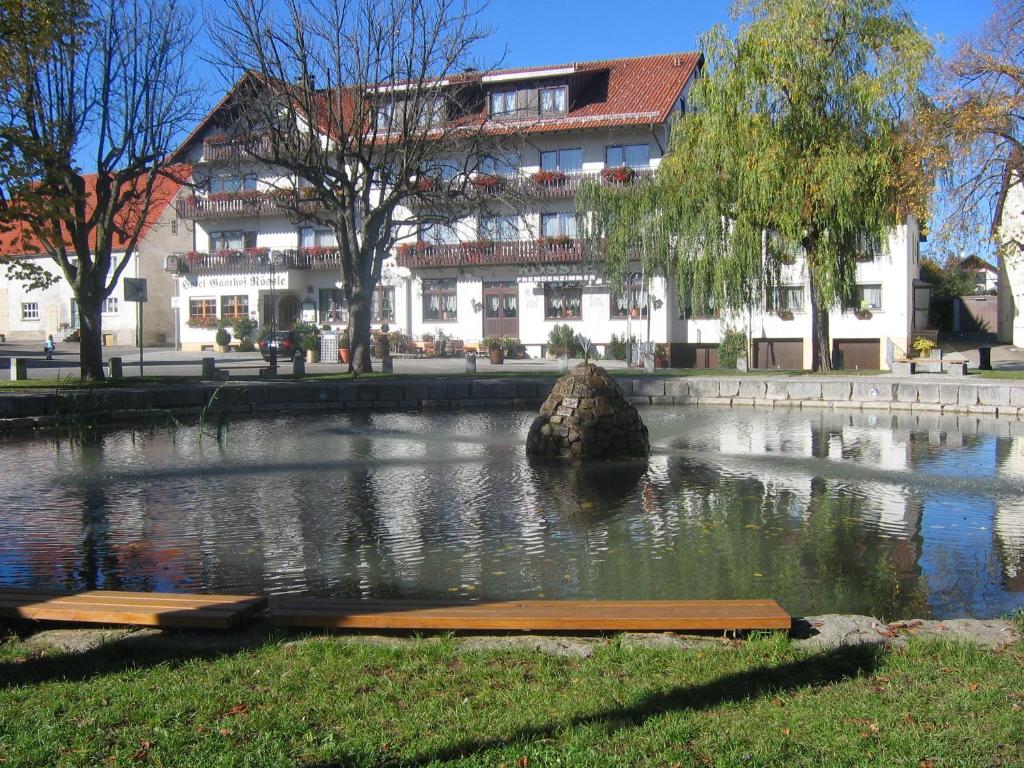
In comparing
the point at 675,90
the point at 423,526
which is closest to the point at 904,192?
the point at 675,90

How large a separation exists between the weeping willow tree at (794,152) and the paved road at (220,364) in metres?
7.13

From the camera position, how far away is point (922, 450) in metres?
16.2

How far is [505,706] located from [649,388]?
2247 centimetres

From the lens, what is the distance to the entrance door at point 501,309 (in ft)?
155

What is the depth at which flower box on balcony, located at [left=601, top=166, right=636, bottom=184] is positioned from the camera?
4178 centimetres

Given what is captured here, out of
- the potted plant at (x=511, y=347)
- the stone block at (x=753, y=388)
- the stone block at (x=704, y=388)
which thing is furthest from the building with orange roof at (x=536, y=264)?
the stone block at (x=753, y=388)

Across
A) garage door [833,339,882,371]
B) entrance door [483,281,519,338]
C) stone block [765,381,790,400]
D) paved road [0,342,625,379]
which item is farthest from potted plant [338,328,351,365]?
garage door [833,339,882,371]

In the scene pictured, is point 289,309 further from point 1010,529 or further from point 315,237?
point 1010,529

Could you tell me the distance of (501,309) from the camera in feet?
156

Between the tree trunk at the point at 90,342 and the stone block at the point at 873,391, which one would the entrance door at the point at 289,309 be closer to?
the tree trunk at the point at 90,342

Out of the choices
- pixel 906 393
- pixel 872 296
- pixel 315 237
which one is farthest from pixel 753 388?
pixel 315 237

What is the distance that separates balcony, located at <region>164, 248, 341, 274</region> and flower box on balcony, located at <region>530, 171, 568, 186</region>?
37.0 ft

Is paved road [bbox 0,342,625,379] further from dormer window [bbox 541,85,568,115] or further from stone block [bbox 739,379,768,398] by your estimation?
dormer window [bbox 541,85,568,115]

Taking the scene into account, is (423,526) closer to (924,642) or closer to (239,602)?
(239,602)
